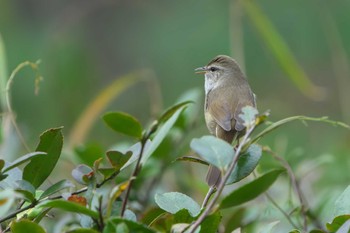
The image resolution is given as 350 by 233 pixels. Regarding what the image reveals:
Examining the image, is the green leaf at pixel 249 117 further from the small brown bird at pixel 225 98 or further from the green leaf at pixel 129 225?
the small brown bird at pixel 225 98

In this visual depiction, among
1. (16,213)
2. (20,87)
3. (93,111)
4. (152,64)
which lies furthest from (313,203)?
(152,64)

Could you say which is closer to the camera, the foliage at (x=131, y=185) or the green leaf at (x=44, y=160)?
the foliage at (x=131, y=185)

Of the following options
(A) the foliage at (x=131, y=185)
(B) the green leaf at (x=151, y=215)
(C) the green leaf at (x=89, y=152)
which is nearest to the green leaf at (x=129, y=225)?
(A) the foliage at (x=131, y=185)

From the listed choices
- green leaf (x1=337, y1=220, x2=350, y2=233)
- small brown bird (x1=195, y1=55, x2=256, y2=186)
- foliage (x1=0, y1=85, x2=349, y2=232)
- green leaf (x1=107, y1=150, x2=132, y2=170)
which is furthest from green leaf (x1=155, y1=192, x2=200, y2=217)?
small brown bird (x1=195, y1=55, x2=256, y2=186)

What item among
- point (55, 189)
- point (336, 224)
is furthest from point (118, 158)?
point (336, 224)

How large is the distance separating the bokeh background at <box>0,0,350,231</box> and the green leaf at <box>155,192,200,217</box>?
256cm

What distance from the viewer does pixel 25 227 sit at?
4.67ft

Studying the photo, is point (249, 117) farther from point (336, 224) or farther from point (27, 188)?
point (27, 188)

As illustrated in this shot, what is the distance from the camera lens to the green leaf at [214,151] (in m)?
1.50

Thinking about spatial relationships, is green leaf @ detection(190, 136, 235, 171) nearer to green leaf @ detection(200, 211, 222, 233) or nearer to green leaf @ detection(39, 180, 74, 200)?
green leaf @ detection(200, 211, 222, 233)

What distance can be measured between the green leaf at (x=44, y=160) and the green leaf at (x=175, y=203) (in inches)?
8.7

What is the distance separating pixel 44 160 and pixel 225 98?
1643mm

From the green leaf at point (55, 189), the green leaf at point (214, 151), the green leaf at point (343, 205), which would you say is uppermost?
the green leaf at point (214, 151)

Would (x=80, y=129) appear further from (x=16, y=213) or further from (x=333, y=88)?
(x=333, y=88)
